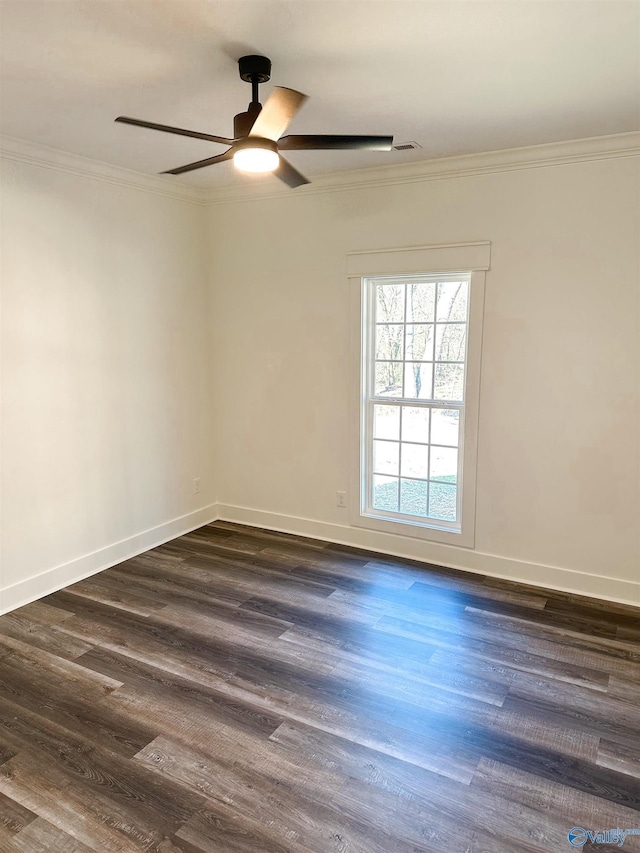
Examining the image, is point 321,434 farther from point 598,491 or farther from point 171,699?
point 171,699

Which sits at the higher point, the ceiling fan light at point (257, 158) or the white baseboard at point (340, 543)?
the ceiling fan light at point (257, 158)

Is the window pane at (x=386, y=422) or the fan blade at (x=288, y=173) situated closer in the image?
the fan blade at (x=288, y=173)

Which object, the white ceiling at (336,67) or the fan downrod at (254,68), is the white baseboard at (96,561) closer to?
the white ceiling at (336,67)

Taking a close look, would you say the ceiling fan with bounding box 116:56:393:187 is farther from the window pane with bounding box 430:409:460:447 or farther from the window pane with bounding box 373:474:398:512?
the window pane with bounding box 373:474:398:512

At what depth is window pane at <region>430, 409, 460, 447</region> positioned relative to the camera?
13.0 feet

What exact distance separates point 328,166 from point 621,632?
340 centimetres

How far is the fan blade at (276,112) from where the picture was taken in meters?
1.95

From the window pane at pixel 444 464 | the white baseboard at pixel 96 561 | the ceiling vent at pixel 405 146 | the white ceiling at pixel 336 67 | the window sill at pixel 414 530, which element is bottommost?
the white baseboard at pixel 96 561

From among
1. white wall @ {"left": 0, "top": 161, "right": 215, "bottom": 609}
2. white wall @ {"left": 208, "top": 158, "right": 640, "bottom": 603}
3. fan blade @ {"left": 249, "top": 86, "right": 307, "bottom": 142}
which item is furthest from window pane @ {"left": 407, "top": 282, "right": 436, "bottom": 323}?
fan blade @ {"left": 249, "top": 86, "right": 307, "bottom": 142}

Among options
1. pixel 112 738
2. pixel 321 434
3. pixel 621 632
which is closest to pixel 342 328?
pixel 321 434

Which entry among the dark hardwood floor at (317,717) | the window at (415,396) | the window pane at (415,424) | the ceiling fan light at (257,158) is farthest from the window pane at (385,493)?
the ceiling fan light at (257,158)

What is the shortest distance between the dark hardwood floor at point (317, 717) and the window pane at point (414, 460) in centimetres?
76

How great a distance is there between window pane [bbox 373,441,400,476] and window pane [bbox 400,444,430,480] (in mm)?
50

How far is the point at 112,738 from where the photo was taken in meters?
2.36
